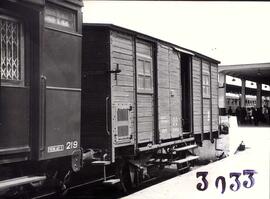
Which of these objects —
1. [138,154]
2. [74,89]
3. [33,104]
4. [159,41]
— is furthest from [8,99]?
[159,41]

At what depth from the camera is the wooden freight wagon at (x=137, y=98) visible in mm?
7348

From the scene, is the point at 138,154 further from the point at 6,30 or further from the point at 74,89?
the point at 6,30

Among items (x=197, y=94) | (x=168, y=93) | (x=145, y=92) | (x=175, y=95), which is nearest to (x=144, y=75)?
(x=145, y=92)

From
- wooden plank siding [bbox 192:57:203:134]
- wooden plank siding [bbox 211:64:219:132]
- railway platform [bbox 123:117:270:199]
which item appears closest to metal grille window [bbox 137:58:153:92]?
railway platform [bbox 123:117:270:199]

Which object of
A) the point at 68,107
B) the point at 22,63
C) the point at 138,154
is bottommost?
the point at 138,154

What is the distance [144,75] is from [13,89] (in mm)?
4054

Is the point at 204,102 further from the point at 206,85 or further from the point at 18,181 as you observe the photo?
the point at 18,181

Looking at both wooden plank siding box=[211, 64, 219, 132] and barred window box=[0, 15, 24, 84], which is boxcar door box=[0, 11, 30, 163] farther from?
wooden plank siding box=[211, 64, 219, 132]

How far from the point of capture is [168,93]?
31.8 feet

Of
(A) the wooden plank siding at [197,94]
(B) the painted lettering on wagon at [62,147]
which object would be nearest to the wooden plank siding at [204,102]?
(A) the wooden plank siding at [197,94]

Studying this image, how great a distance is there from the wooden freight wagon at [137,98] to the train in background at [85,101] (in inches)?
0.7

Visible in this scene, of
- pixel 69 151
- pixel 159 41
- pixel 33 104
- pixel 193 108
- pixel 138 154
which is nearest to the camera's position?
pixel 33 104

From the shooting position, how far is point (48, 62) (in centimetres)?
546

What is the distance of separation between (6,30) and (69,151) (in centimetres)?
192
